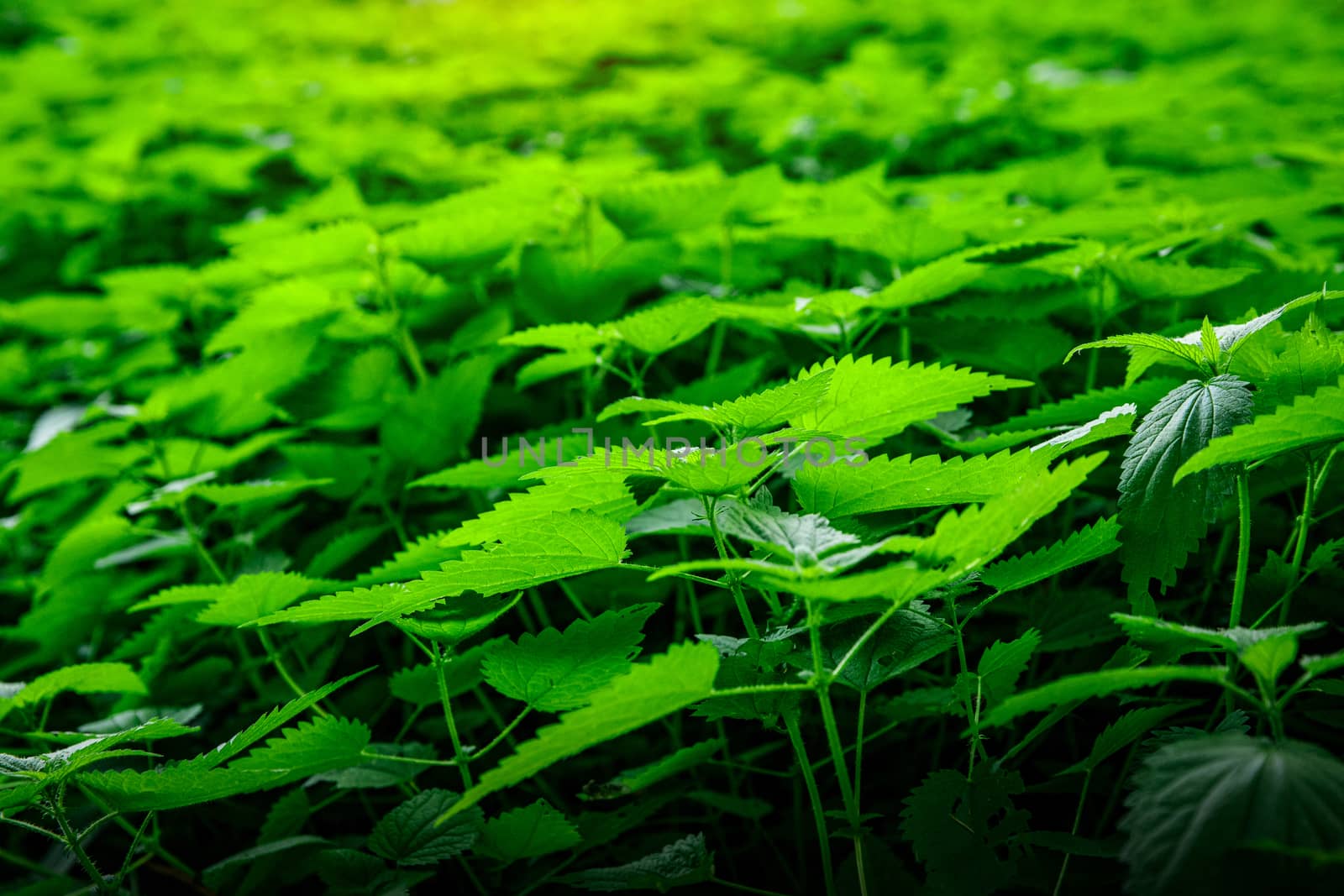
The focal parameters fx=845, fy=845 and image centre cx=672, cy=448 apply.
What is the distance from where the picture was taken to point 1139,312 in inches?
49.3

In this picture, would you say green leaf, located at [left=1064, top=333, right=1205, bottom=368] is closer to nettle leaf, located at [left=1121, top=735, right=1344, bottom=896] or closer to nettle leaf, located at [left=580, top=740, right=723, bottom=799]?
nettle leaf, located at [left=1121, top=735, right=1344, bottom=896]

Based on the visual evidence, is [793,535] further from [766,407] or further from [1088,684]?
[1088,684]

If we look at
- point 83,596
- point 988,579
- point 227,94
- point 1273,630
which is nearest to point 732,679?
point 988,579

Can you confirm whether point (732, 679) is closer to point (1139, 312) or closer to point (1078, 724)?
point (1078, 724)

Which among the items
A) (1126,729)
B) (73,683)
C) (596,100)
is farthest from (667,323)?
(596,100)

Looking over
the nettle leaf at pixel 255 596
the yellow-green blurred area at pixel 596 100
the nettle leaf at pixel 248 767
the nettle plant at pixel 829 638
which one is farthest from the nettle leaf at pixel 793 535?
the yellow-green blurred area at pixel 596 100

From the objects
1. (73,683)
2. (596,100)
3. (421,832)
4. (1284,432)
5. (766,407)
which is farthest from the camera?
(596,100)

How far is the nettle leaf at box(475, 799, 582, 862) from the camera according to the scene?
2.71 ft

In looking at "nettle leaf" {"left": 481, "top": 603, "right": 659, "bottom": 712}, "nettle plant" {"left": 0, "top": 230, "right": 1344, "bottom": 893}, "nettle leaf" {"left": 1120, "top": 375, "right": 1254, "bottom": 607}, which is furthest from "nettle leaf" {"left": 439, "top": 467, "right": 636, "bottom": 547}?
"nettle leaf" {"left": 1120, "top": 375, "right": 1254, "bottom": 607}

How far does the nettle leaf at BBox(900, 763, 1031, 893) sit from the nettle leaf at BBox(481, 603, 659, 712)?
0.98 feet

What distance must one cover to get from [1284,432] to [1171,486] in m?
0.10

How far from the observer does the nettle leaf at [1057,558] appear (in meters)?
0.76

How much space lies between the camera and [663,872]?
0.81 metres

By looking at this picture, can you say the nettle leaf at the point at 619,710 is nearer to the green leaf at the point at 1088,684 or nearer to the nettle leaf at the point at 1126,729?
the green leaf at the point at 1088,684
